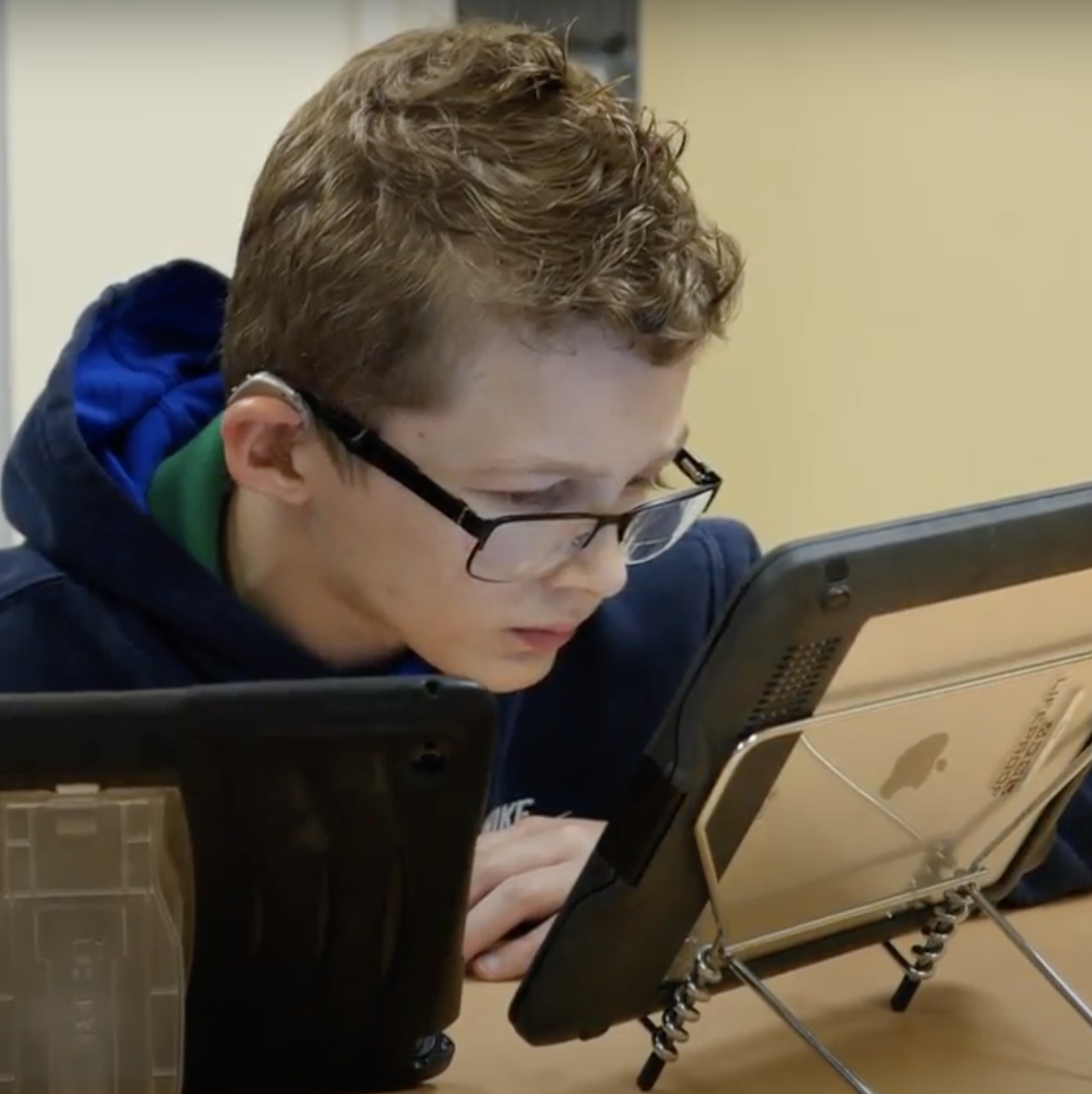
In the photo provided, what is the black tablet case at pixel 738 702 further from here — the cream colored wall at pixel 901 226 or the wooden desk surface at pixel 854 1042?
the cream colored wall at pixel 901 226

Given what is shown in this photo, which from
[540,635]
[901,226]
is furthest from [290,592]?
[901,226]

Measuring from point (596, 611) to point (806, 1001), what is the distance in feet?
1.27

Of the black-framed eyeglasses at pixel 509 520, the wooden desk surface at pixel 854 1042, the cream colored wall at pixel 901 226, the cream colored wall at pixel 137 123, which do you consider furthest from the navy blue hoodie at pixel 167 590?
the cream colored wall at pixel 901 226

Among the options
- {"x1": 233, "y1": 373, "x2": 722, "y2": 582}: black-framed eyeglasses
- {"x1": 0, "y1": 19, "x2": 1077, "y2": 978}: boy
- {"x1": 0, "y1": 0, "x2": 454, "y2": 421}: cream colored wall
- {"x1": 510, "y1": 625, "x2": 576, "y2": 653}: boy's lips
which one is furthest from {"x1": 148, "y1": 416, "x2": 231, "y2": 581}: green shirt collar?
{"x1": 0, "y1": 0, "x2": 454, "y2": 421}: cream colored wall

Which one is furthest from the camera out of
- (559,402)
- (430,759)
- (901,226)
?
(901,226)

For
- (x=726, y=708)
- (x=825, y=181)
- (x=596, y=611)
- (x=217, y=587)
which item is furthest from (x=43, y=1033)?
(x=825, y=181)

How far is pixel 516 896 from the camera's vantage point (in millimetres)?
797

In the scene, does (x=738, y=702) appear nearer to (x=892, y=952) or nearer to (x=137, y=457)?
(x=892, y=952)

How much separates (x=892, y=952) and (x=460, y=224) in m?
0.39

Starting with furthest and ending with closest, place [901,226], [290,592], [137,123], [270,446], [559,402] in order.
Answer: [901,226]
[137,123]
[290,592]
[270,446]
[559,402]

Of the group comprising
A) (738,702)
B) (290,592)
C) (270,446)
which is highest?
(738,702)

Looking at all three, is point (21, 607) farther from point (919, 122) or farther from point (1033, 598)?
point (919, 122)

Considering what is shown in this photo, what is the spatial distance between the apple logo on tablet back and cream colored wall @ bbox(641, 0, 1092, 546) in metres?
1.08

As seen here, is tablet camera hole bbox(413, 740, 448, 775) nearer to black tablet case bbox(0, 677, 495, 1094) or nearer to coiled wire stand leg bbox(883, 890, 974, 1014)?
black tablet case bbox(0, 677, 495, 1094)
